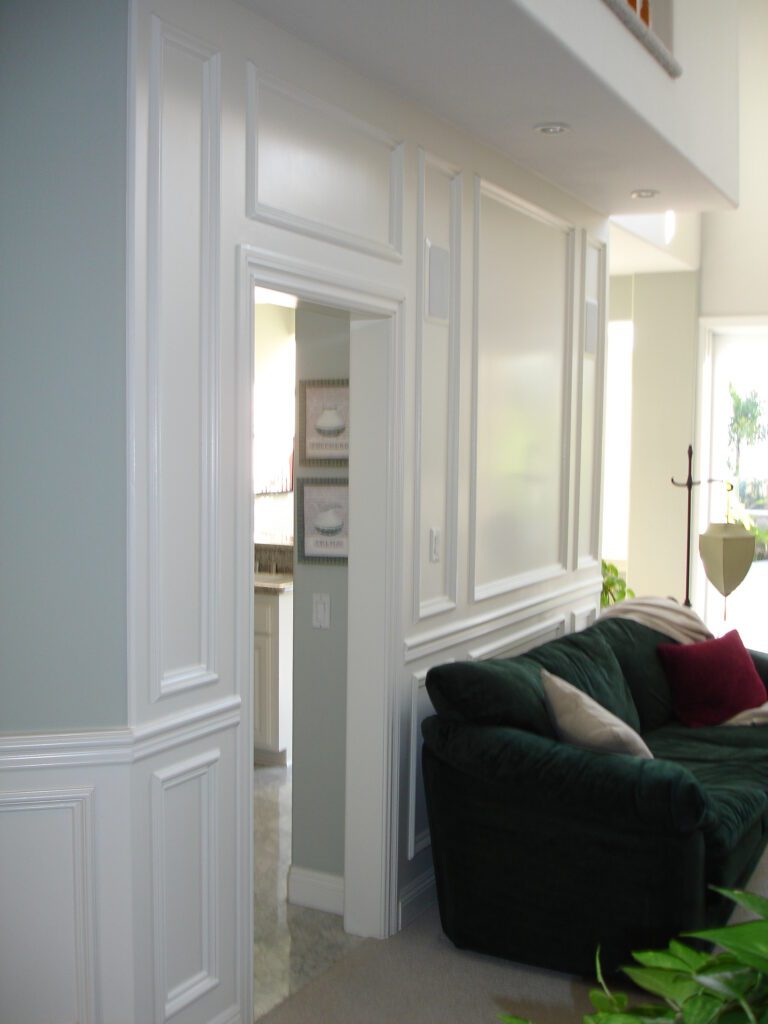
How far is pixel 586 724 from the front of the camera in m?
3.19

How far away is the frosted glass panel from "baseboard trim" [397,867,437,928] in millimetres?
1055

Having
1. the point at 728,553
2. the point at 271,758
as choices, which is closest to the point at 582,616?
Answer: the point at 728,553

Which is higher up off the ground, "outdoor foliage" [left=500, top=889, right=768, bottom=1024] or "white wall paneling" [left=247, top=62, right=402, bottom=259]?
"white wall paneling" [left=247, top=62, right=402, bottom=259]

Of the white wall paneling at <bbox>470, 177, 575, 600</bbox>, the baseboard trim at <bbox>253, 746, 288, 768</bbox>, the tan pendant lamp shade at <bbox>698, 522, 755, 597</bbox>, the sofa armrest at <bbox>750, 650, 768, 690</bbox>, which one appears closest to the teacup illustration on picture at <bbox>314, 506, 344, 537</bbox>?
the white wall paneling at <bbox>470, 177, 575, 600</bbox>

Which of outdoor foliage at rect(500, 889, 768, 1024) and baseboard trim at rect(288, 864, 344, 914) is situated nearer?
outdoor foliage at rect(500, 889, 768, 1024)

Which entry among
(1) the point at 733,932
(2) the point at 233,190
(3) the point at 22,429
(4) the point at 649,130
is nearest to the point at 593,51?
(4) the point at 649,130

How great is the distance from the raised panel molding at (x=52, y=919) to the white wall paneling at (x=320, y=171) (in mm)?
1491

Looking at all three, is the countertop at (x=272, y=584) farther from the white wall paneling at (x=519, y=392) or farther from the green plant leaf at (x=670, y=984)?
the green plant leaf at (x=670, y=984)

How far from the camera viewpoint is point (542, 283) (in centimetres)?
446

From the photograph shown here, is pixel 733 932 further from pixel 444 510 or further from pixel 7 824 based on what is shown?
pixel 444 510

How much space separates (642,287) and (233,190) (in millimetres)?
5087

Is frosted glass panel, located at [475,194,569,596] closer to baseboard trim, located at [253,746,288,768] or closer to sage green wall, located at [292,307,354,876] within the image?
sage green wall, located at [292,307,354,876]

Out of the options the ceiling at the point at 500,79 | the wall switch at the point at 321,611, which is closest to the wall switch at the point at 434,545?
the wall switch at the point at 321,611

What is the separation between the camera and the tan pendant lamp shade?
5.77m
